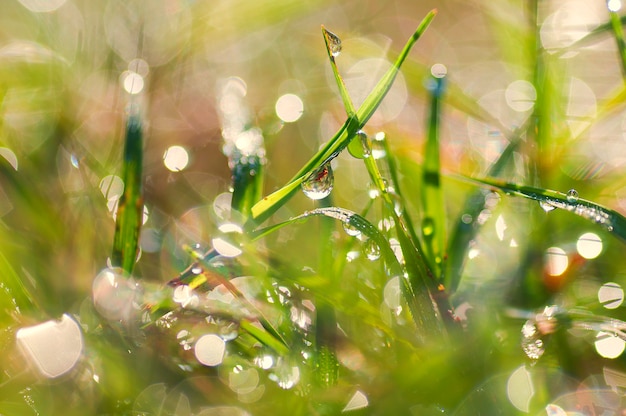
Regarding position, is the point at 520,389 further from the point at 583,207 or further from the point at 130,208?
the point at 130,208

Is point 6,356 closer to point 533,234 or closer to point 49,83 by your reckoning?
point 533,234

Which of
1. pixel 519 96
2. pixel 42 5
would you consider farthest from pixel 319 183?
pixel 42 5

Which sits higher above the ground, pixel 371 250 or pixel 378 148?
pixel 378 148

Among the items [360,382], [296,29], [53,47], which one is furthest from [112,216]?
[296,29]

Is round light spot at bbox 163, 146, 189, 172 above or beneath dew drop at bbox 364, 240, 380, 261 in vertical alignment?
above

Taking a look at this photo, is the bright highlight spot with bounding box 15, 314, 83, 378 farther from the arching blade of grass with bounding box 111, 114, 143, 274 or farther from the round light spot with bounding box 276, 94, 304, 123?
the round light spot with bounding box 276, 94, 304, 123

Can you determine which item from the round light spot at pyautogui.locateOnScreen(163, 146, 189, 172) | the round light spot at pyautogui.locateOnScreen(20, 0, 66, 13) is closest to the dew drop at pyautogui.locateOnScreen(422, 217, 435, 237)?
the round light spot at pyautogui.locateOnScreen(163, 146, 189, 172)
